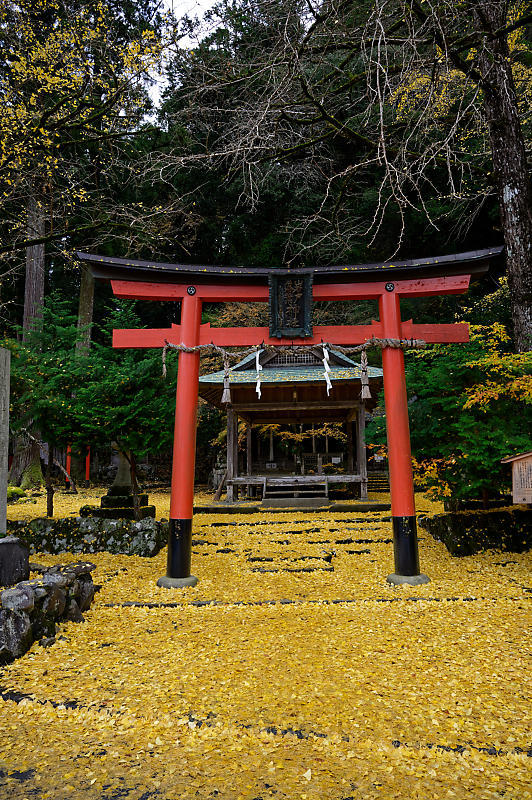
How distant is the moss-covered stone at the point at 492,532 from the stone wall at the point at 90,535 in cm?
495

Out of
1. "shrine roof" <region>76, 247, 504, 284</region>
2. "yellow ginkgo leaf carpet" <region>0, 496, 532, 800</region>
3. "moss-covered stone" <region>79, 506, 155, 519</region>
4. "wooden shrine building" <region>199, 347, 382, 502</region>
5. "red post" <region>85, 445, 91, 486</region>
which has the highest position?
"shrine roof" <region>76, 247, 504, 284</region>

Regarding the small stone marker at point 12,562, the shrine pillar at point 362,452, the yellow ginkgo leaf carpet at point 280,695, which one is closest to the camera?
the yellow ginkgo leaf carpet at point 280,695

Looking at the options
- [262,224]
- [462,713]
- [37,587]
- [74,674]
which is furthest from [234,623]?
[262,224]

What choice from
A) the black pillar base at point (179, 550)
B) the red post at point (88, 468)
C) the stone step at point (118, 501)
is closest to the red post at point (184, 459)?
the black pillar base at point (179, 550)

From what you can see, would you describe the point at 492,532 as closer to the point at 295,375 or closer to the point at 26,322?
the point at 295,375

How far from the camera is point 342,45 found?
7.08 meters

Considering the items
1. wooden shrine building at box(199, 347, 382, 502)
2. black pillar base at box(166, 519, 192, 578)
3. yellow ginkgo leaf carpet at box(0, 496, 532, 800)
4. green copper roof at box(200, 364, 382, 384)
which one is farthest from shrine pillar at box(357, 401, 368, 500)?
black pillar base at box(166, 519, 192, 578)

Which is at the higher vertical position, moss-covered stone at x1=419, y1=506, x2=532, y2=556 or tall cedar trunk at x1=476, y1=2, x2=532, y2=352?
tall cedar trunk at x1=476, y1=2, x2=532, y2=352

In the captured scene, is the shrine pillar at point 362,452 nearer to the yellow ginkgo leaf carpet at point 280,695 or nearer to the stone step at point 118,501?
the stone step at point 118,501

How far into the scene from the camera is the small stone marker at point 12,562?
15.7 ft

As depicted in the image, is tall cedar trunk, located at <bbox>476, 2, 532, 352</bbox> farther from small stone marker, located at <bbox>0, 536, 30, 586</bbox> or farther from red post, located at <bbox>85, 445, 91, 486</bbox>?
red post, located at <bbox>85, 445, 91, 486</bbox>

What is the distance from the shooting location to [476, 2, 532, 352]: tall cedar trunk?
6723 mm

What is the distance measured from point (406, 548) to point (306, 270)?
3.96 m

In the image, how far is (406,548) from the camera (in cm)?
598
